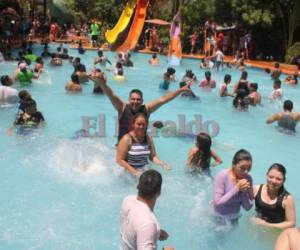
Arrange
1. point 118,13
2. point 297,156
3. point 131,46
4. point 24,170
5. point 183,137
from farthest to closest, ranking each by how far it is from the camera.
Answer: point 118,13 < point 131,46 < point 183,137 < point 297,156 < point 24,170

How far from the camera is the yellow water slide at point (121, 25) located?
81.3ft

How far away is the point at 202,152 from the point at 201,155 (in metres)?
0.04

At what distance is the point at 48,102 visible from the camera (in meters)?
12.3

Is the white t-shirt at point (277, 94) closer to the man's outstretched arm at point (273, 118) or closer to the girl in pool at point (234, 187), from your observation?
the man's outstretched arm at point (273, 118)

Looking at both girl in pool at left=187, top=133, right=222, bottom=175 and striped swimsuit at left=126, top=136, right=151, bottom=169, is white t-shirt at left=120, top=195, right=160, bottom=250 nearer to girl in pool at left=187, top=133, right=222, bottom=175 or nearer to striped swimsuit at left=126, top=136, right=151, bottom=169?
striped swimsuit at left=126, top=136, right=151, bottom=169

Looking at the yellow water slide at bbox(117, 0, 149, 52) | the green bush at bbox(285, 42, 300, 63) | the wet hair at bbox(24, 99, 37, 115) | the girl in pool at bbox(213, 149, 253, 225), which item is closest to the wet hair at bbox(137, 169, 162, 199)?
the girl in pool at bbox(213, 149, 253, 225)

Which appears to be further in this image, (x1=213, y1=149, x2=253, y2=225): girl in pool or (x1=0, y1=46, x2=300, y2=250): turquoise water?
(x1=0, y1=46, x2=300, y2=250): turquoise water

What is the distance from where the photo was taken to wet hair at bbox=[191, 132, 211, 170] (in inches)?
240

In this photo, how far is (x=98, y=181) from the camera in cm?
676

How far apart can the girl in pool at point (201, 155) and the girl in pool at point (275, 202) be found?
4.10 ft

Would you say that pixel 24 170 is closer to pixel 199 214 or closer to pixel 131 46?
pixel 199 214

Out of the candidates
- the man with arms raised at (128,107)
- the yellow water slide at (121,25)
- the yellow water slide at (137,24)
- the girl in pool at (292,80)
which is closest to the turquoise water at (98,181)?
the man with arms raised at (128,107)

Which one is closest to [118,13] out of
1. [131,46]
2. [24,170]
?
[131,46]

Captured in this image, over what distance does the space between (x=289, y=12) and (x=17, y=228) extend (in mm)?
20521
